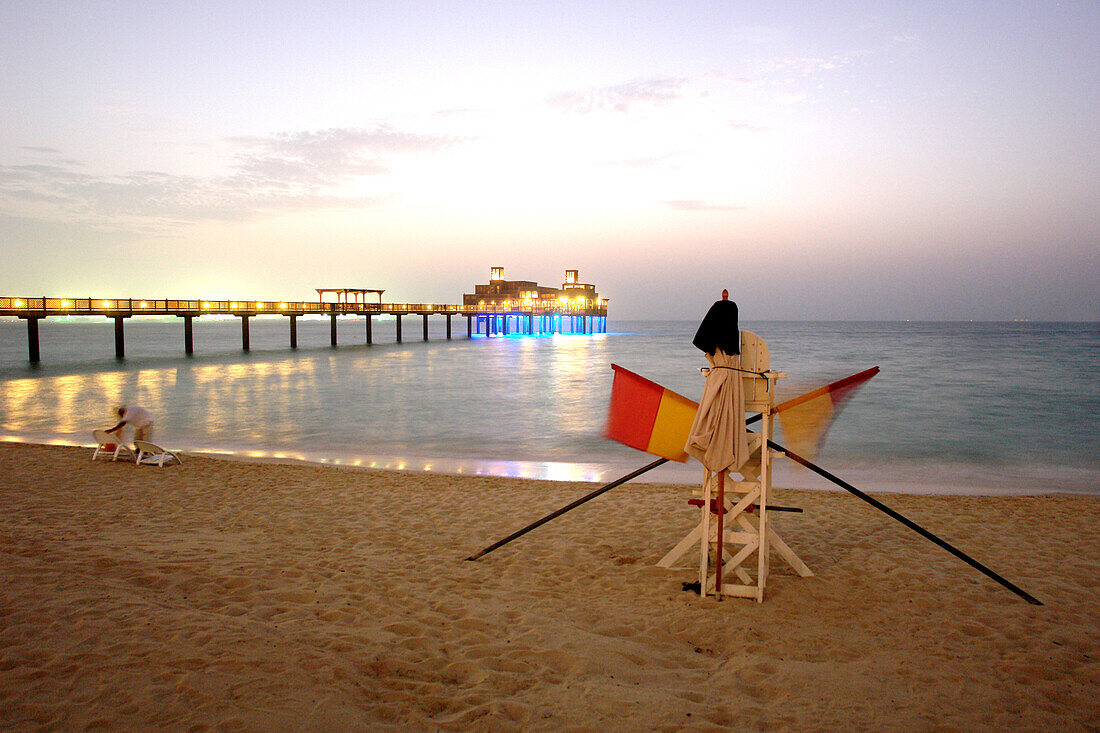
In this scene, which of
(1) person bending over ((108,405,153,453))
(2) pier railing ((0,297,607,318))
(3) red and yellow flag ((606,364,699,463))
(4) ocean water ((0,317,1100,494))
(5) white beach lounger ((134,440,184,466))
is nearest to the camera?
(3) red and yellow flag ((606,364,699,463))

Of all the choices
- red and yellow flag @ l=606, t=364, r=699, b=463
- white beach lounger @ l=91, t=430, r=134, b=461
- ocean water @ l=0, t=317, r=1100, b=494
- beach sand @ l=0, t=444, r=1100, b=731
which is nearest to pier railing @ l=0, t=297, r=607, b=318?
ocean water @ l=0, t=317, r=1100, b=494

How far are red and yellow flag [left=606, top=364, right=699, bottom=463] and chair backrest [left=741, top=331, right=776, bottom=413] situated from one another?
1.43 ft

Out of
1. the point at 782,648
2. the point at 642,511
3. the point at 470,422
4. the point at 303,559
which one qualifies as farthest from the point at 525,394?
the point at 782,648

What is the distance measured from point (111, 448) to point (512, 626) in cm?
963

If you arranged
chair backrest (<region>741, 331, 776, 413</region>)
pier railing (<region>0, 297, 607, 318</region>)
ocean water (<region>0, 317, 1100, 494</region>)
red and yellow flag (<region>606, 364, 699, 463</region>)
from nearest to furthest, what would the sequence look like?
chair backrest (<region>741, 331, 776, 413</region>), red and yellow flag (<region>606, 364, 699, 463</region>), ocean water (<region>0, 317, 1100, 494</region>), pier railing (<region>0, 297, 607, 318</region>)

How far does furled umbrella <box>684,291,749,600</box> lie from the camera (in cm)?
456

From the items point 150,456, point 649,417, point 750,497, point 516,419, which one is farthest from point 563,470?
point 516,419

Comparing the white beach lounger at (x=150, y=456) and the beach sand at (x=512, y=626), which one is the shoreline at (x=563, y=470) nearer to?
the white beach lounger at (x=150, y=456)

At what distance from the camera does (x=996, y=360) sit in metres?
50.9

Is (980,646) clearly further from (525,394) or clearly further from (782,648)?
(525,394)

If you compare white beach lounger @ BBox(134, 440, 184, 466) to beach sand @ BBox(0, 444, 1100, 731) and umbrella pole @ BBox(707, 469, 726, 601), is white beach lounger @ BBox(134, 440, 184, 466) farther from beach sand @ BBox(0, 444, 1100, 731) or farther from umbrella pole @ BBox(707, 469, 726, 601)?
umbrella pole @ BBox(707, 469, 726, 601)

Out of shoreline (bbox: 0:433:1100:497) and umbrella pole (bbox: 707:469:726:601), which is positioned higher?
umbrella pole (bbox: 707:469:726:601)

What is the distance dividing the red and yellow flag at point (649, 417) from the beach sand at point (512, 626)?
128 centimetres

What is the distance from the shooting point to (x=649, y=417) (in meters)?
5.02
